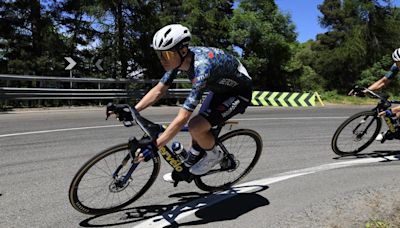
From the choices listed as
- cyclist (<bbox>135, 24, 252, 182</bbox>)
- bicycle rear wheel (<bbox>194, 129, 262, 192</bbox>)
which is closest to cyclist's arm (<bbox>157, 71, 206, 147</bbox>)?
cyclist (<bbox>135, 24, 252, 182</bbox>)

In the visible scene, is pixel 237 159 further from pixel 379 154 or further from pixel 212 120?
pixel 379 154

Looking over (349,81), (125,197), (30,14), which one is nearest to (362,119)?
(125,197)

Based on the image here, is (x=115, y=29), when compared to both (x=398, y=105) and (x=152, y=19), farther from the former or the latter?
(x=398, y=105)

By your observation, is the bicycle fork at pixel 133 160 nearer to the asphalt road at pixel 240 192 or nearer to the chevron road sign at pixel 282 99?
the asphalt road at pixel 240 192

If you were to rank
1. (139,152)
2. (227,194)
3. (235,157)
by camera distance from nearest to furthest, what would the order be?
1. (139,152)
2. (227,194)
3. (235,157)

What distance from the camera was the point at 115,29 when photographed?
88.0ft

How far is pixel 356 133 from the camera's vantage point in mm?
7523

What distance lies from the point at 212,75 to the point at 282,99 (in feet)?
58.4

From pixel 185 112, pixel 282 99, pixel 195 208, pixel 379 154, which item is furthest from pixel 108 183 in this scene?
pixel 282 99

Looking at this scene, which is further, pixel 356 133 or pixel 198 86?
pixel 356 133

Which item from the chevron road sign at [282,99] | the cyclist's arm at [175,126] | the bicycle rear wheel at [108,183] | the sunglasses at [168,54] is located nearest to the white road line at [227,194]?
the bicycle rear wheel at [108,183]

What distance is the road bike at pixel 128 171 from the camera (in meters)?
4.20

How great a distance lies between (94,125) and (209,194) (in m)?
6.62

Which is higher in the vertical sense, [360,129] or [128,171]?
[360,129]
